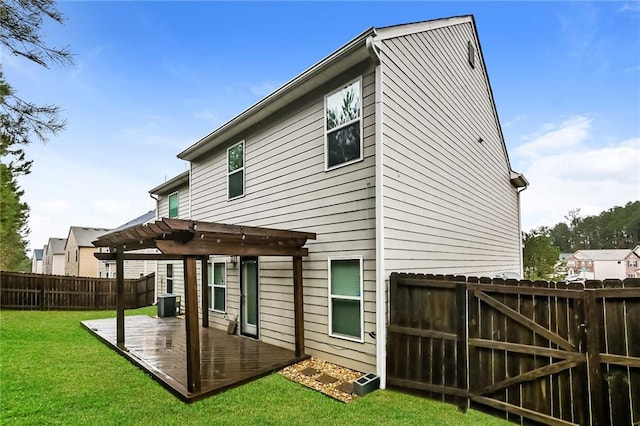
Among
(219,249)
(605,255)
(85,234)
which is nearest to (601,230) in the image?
(605,255)

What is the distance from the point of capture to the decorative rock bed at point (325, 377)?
16.0 feet

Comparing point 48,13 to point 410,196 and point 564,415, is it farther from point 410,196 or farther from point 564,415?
point 564,415

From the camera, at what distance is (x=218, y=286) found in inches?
380

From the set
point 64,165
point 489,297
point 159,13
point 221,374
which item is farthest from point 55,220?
point 489,297

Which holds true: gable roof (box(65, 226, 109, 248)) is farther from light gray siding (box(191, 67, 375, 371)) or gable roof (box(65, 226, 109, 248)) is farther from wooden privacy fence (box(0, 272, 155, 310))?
light gray siding (box(191, 67, 375, 371))

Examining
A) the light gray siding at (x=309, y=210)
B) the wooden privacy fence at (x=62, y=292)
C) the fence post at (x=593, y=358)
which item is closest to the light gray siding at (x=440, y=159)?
the light gray siding at (x=309, y=210)

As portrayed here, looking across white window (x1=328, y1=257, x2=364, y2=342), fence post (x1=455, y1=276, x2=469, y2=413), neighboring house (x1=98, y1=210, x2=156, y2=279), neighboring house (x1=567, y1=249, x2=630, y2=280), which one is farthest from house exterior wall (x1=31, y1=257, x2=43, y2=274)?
neighboring house (x1=567, y1=249, x2=630, y2=280)

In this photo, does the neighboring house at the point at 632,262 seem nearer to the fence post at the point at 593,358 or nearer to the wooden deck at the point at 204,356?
the fence post at the point at 593,358

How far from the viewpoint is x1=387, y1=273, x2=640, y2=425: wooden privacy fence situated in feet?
11.5

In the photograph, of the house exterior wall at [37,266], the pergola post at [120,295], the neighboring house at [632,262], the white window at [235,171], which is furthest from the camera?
the house exterior wall at [37,266]

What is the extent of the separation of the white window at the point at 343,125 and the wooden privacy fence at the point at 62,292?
14.1 metres

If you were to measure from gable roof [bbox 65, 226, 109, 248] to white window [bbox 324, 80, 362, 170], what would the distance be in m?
32.4

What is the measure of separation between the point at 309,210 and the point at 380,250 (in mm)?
2024

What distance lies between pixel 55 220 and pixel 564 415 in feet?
152
